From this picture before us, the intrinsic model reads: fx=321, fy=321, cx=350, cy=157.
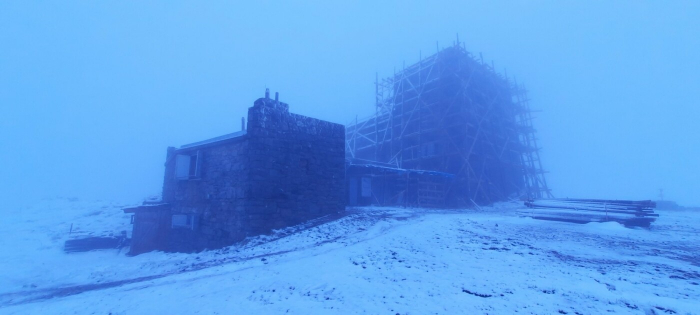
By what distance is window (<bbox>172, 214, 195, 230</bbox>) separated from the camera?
47.2 feet

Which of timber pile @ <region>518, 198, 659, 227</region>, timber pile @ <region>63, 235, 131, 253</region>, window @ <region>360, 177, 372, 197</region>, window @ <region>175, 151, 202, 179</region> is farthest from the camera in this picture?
window @ <region>360, 177, 372, 197</region>

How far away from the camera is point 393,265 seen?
737 centimetres

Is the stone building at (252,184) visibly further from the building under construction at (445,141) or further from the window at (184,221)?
the building under construction at (445,141)

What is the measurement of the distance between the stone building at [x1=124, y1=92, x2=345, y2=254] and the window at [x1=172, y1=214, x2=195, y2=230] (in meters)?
0.04

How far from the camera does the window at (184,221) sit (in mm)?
14391

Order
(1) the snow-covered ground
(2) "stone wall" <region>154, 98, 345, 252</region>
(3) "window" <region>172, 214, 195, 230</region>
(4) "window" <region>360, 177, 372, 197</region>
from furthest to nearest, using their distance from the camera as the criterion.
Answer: (4) "window" <region>360, 177, 372, 197</region> → (3) "window" <region>172, 214, 195, 230</region> → (2) "stone wall" <region>154, 98, 345, 252</region> → (1) the snow-covered ground

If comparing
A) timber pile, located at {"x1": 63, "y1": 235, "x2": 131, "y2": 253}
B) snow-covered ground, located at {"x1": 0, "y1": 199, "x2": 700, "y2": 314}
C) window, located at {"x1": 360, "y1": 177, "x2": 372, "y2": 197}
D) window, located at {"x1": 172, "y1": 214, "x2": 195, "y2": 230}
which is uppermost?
A: window, located at {"x1": 360, "y1": 177, "x2": 372, "y2": 197}

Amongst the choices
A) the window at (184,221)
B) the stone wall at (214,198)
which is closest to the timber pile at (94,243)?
the stone wall at (214,198)

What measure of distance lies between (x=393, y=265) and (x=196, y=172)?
35.7ft

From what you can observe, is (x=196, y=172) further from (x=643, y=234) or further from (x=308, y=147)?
(x=643, y=234)

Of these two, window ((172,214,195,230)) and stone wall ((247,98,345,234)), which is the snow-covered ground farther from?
window ((172,214,195,230))

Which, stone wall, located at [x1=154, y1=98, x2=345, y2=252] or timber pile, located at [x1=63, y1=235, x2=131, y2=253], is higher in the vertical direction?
stone wall, located at [x1=154, y1=98, x2=345, y2=252]

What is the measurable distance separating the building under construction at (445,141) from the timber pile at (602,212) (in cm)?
981

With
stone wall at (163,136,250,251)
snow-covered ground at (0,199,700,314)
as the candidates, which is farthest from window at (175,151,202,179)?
snow-covered ground at (0,199,700,314)
